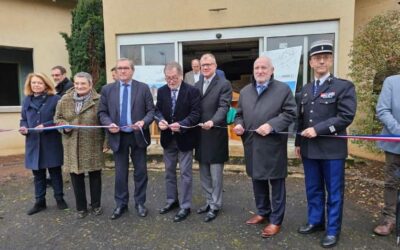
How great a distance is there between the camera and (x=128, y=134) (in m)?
4.44

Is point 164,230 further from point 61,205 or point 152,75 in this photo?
point 152,75

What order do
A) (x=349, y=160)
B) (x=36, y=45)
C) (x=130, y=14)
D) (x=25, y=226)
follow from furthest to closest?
(x=36, y=45)
(x=130, y=14)
(x=349, y=160)
(x=25, y=226)

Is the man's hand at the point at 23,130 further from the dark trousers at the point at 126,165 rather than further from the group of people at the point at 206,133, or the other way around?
the dark trousers at the point at 126,165

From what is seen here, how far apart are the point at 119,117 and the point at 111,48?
388 cm

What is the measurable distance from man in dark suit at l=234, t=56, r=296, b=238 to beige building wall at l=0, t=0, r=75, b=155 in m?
7.38

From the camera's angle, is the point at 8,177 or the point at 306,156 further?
the point at 8,177

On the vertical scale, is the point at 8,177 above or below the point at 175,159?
below

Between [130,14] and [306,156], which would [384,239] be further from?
[130,14]

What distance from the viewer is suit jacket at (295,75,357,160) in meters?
3.49

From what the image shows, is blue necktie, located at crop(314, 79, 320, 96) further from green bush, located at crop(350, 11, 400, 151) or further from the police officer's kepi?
green bush, located at crop(350, 11, 400, 151)

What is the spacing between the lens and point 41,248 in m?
3.79

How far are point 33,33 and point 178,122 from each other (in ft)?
22.6

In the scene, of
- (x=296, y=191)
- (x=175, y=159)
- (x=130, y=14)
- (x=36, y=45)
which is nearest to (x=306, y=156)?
(x=175, y=159)

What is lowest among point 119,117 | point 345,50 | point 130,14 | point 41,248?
point 41,248
